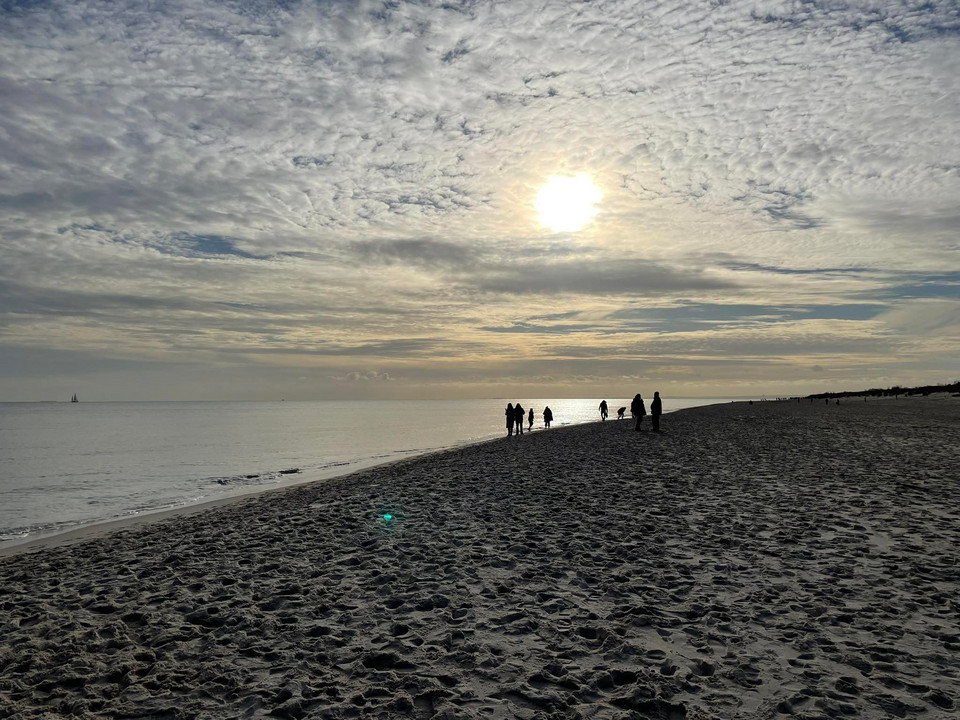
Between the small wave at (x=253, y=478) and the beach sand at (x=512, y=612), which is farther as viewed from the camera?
the small wave at (x=253, y=478)

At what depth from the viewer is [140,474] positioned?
118 feet

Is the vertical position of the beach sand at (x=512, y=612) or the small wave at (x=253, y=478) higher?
the beach sand at (x=512, y=612)

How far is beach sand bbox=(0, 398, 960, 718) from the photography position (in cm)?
569

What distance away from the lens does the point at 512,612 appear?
7.94 m

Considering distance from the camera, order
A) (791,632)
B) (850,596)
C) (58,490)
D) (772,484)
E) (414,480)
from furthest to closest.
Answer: (58,490)
(414,480)
(772,484)
(850,596)
(791,632)

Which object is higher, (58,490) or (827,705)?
(827,705)

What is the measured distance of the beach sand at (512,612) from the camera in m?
5.69

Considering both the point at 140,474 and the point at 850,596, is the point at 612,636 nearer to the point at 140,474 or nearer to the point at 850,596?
the point at 850,596

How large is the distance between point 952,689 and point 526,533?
7724mm

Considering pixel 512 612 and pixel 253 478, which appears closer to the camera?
pixel 512 612

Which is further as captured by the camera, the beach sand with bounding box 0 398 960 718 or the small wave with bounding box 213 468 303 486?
the small wave with bounding box 213 468 303 486

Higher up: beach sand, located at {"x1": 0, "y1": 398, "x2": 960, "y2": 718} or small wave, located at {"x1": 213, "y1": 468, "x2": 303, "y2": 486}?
beach sand, located at {"x1": 0, "y1": 398, "x2": 960, "y2": 718}

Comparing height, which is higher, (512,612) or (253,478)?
(512,612)

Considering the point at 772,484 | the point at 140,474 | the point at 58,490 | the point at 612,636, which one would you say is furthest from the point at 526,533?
the point at 140,474
